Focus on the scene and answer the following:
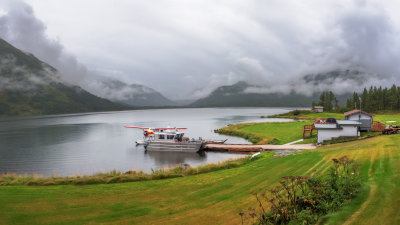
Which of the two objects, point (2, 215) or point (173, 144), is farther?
point (173, 144)

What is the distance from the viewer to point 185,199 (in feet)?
63.4

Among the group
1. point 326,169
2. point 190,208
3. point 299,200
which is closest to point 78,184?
point 190,208

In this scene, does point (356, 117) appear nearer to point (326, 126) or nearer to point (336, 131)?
point (336, 131)

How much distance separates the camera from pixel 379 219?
1093 centimetres

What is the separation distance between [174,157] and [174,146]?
19.4ft

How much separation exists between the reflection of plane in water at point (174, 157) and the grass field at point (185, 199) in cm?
2621

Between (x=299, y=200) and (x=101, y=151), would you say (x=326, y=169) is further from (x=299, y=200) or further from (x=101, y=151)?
(x=101, y=151)

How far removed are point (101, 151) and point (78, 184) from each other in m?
40.2

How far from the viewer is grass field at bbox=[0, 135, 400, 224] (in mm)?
13169

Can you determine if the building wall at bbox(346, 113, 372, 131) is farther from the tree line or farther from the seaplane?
the tree line

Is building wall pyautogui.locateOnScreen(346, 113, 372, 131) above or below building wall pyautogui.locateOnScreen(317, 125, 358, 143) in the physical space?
above

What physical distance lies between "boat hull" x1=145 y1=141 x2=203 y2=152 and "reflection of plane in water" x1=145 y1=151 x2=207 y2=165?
1.13 metres

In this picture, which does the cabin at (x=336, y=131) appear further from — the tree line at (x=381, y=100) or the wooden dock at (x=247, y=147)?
the tree line at (x=381, y=100)

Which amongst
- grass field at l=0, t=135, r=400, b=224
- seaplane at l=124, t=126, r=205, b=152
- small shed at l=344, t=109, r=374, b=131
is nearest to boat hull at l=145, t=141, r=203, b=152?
seaplane at l=124, t=126, r=205, b=152
